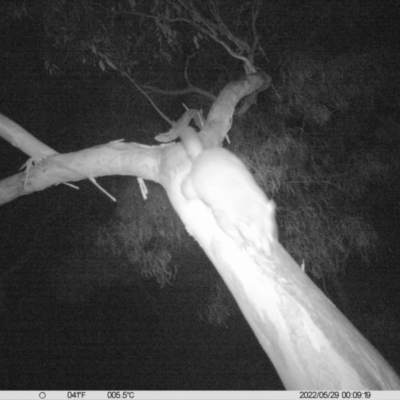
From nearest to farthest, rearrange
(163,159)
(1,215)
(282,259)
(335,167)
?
(282,259), (163,159), (335,167), (1,215)

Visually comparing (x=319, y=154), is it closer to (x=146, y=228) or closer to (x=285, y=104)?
(x=285, y=104)

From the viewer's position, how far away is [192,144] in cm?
217

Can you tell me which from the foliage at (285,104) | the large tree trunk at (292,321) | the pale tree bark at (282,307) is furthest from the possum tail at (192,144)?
the foliage at (285,104)

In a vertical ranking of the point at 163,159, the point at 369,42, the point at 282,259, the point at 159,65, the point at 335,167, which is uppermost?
the point at 159,65

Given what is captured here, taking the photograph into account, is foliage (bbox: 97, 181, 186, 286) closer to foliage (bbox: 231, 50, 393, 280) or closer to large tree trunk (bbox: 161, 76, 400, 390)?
foliage (bbox: 231, 50, 393, 280)

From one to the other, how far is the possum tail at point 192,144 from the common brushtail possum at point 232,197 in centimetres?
7

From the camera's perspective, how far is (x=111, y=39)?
3.72 meters

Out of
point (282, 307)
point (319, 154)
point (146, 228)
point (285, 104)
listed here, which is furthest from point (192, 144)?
point (319, 154)

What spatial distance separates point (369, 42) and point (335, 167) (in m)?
1.68

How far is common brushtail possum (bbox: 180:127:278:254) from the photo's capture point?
1.73 metres

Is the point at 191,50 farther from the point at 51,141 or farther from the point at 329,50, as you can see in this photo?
the point at 51,141

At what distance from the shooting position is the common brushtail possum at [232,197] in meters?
1.73

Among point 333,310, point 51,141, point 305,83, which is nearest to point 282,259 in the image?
point 333,310

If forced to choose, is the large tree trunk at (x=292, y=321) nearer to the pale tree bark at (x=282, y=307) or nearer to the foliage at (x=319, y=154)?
the pale tree bark at (x=282, y=307)
